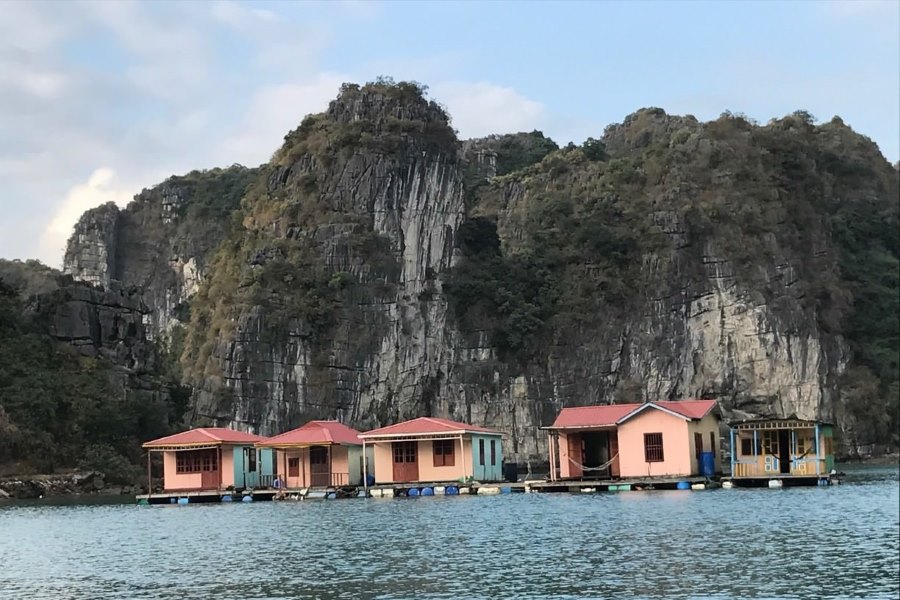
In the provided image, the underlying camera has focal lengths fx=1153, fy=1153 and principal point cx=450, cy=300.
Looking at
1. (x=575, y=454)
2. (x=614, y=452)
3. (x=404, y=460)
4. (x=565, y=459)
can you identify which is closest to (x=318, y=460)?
(x=404, y=460)

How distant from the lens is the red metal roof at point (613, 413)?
5253 cm

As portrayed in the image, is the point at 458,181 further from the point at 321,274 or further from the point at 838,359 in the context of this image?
the point at 838,359

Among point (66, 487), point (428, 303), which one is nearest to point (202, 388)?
point (428, 303)

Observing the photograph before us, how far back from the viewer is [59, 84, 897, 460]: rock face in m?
98.5

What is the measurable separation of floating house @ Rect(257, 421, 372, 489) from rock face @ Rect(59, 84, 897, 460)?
1370 inches

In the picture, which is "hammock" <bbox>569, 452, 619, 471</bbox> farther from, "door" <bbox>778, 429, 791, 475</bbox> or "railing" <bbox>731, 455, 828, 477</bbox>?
"door" <bbox>778, 429, 791, 475</bbox>

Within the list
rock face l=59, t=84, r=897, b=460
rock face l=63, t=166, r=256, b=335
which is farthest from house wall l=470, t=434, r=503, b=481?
rock face l=63, t=166, r=256, b=335

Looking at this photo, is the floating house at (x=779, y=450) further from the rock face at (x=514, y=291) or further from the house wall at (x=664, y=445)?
the rock face at (x=514, y=291)

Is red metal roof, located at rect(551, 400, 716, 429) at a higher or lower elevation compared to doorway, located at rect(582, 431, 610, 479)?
higher

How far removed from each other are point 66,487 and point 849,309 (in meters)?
76.6

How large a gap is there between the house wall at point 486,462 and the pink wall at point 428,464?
48cm

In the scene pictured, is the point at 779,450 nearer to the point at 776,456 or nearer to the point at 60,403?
the point at 776,456

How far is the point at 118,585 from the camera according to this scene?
79.5 ft

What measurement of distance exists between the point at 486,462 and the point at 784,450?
590 inches
